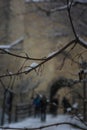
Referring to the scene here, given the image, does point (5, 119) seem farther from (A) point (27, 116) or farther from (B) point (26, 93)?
(B) point (26, 93)

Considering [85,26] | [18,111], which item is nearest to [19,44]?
[18,111]

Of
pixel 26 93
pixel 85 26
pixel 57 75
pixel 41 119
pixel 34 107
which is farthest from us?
pixel 57 75

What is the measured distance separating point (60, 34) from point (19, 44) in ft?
11.8

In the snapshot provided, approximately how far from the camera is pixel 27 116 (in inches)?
773

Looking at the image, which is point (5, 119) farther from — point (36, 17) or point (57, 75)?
point (36, 17)

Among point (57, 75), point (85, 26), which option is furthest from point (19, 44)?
point (85, 26)

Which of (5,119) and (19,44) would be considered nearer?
(5,119)

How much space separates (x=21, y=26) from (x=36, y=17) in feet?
3.69

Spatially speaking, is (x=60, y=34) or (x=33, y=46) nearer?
(x=60, y=34)

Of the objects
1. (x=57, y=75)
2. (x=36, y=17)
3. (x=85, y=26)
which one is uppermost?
(x=85, y=26)

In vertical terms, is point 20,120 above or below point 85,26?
below

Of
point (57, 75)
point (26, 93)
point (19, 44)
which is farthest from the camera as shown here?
point (19, 44)

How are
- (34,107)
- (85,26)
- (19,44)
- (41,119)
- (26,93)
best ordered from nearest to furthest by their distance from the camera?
(85,26), (41,119), (34,107), (26,93), (19,44)

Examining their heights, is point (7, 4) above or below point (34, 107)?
above
